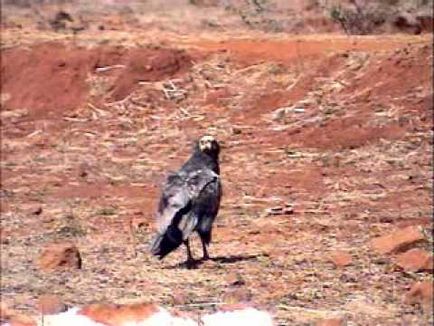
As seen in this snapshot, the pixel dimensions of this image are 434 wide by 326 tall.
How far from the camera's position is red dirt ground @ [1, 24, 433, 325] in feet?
28.7

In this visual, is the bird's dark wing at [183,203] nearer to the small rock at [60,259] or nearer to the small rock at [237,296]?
the small rock at [60,259]

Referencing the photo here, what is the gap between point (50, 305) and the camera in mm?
7969

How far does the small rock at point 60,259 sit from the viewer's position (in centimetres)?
955

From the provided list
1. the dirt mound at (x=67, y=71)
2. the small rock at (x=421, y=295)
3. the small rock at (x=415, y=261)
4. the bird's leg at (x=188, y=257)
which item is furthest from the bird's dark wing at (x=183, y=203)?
the dirt mound at (x=67, y=71)

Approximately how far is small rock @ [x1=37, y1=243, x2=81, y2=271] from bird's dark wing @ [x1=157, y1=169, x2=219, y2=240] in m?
0.66

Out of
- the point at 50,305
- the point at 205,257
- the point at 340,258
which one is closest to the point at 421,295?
the point at 340,258

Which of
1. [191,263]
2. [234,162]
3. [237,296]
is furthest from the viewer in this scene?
[234,162]

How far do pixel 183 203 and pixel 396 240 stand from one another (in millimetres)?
1511

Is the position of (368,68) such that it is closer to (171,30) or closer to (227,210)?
(227,210)

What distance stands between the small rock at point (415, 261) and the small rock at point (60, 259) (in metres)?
2.31

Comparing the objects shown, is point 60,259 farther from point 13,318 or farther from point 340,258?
point 13,318

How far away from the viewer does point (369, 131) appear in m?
15.0

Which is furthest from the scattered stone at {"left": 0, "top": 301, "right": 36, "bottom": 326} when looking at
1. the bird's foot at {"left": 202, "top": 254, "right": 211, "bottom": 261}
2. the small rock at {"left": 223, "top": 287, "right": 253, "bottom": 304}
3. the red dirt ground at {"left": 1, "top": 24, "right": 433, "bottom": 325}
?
the bird's foot at {"left": 202, "top": 254, "right": 211, "bottom": 261}

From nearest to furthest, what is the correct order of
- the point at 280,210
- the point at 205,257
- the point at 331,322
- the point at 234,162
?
the point at 331,322 → the point at 205,257 → the point at 280,210 → the point at 234,162
